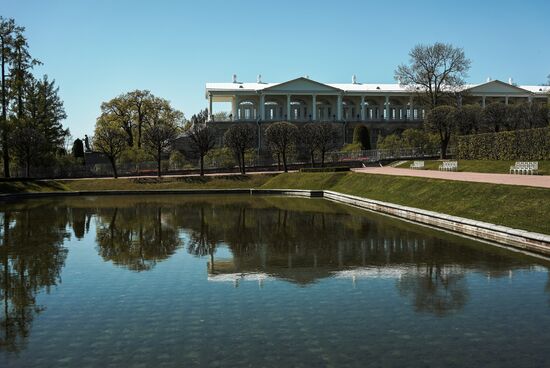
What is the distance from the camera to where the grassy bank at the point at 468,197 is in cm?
1420

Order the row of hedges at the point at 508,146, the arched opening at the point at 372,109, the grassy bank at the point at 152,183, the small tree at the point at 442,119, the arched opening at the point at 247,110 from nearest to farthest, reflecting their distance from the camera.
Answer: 1. the row of hedges at the point at 508,146
2. the grassy bank at the point at 152,183
3. the small tree at the point at 442,119
4. the arched opening at the point at 247,110
5. the arched opening at the point at 372,109

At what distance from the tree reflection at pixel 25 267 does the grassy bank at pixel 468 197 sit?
A: 10.9m

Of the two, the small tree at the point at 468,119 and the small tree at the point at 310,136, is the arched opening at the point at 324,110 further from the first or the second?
the small tree at the point at 468,119

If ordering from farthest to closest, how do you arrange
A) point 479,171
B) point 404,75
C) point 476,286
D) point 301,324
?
point 404,75, point 479,171, point 476,286, point 301,324

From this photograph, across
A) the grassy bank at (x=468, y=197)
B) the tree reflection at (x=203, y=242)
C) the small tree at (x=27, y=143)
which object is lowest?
the tree reflection at (x=203, y=242)

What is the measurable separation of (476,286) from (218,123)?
177 ft

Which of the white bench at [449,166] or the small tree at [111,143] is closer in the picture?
the white bench at [449,166]

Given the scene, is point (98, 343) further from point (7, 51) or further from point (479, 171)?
point (7, 51)

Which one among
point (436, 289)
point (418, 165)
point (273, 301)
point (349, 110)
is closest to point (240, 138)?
point (418, 165)

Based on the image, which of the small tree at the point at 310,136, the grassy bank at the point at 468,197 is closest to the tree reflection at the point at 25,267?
the grassy bank at the point at 468,197

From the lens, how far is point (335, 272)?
383 inches

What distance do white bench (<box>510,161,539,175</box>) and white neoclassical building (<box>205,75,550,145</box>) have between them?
34.3m

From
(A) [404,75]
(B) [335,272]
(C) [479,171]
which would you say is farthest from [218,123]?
(B) [335,272]

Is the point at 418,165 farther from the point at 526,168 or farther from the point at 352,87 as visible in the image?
the point at 352,87
